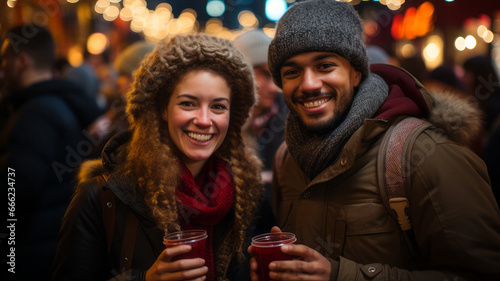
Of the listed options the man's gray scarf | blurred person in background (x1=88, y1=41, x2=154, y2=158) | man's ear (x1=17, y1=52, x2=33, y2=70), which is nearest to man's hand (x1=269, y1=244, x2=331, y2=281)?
the man's gray scarf

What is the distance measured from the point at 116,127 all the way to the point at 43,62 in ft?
3.35

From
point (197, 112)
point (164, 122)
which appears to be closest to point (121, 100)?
point (164, 122)

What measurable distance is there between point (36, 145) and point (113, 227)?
1.12 m

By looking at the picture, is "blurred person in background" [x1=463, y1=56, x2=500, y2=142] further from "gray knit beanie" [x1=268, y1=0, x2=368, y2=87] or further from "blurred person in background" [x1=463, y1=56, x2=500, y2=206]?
"gray knit beanie" [x1=268, y1=0, x2=368, y2=87]

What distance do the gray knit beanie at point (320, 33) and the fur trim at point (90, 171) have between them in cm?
133

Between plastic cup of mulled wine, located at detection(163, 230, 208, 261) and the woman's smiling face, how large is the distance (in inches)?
21.8

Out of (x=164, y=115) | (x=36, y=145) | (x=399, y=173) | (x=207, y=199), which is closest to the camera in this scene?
(x=399, y=173)

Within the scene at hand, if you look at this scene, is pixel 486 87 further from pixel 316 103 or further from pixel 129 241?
pixel 129 241

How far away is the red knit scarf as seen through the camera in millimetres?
2154

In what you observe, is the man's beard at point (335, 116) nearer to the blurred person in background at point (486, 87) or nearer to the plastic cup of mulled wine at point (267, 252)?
the plastic cup of mulled wine at point (267, 252)

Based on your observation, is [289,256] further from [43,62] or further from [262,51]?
[262,51]

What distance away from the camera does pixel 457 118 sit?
80.3 inches

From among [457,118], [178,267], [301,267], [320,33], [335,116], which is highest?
[320,33]

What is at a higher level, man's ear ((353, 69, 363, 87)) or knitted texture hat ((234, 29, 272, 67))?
knitted texture hat ((234, 29, 272, 67))
